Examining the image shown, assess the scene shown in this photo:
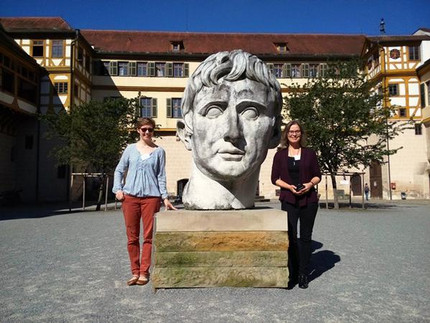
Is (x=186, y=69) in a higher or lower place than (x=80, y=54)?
lower

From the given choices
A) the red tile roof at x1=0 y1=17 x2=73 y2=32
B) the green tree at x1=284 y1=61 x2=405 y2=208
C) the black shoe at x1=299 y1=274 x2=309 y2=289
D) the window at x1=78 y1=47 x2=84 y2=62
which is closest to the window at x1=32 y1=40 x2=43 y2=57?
the window at x1=78 y1=47 x2=84 y2=62

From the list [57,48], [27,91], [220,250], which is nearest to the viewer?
[220,250]

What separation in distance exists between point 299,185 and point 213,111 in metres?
1.08

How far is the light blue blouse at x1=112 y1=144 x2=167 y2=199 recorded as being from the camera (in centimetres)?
353

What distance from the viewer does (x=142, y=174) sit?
3.55 m

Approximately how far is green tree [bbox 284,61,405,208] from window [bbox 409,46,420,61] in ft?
38.4

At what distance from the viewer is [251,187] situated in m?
3.81

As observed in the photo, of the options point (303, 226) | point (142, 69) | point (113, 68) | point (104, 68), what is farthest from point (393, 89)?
point (303, 226)

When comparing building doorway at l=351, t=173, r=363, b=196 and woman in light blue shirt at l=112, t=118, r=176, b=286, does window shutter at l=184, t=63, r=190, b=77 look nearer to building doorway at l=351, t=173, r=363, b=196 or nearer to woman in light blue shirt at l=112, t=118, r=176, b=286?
building doorway at l=351, t=173, r=363, b=196

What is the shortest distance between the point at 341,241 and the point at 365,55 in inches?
968

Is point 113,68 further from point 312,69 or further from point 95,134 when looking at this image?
point 312,69

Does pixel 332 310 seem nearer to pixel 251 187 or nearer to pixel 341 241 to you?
pixel 251 187

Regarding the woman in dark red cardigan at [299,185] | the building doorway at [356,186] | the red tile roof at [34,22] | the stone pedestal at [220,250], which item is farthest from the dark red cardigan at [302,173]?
the building doorway at [356,186]

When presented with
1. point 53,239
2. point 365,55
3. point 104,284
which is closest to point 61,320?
point 104,284
